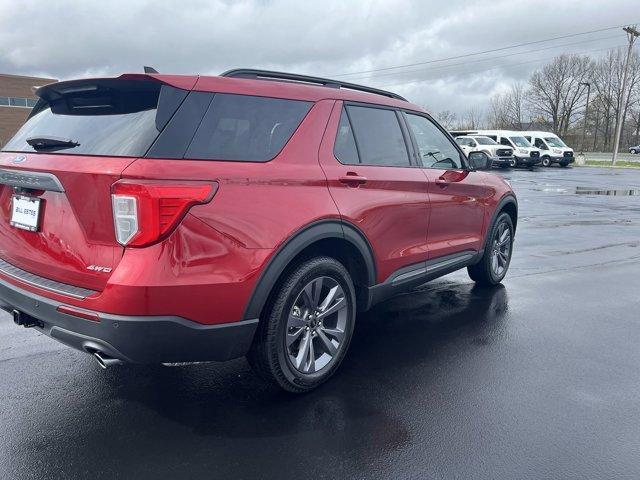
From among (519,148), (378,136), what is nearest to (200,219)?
(378,136)

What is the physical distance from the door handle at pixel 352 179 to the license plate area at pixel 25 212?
5.57 ft

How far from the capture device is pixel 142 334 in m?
2.48

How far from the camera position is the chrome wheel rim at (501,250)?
5.66m

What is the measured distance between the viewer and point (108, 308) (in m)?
2.47

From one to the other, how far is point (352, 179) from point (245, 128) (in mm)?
802

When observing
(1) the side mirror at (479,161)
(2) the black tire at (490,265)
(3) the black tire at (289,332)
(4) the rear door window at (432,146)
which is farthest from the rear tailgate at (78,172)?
(2) the black tire at (490,265)

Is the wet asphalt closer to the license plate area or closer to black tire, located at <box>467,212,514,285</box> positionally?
black tire, located at <box>467,212,514,285</box>

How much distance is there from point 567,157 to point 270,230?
3652cm

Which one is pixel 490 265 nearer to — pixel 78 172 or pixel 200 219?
pixel 200 219

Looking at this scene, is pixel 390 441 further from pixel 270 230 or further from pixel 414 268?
pixel 414 268

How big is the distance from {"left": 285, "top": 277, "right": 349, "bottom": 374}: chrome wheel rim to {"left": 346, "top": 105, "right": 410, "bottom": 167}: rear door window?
0.93 m

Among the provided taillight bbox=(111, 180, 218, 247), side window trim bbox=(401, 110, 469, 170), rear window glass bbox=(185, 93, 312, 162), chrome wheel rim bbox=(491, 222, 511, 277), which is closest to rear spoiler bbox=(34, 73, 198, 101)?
rear window glass bbox=(185, 93, 312, 162)

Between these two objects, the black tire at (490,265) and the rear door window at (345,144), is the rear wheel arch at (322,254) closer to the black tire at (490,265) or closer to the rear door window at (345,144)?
the rear door window at (345,144)

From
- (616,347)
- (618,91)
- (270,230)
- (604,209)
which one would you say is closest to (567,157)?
(604,209)
